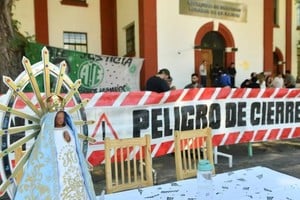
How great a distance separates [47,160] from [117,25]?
14211 mm

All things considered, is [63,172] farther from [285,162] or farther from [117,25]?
[117,25]

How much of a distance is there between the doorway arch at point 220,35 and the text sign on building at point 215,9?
42 centimetres

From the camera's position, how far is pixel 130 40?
14508mm

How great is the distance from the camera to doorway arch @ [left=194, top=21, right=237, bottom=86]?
47.0 feet

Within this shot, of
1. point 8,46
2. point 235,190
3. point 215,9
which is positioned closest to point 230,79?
point 215,9

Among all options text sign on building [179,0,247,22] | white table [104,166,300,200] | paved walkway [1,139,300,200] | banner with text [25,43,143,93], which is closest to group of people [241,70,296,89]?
text sign on building [179,0,247,22]

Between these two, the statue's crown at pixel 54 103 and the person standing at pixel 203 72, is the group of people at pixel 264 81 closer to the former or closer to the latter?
the person standing at pixel 203 72

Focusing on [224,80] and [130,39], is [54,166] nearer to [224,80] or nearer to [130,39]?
[224,80]

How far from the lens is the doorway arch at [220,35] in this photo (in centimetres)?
1433

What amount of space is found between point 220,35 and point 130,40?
3.75m

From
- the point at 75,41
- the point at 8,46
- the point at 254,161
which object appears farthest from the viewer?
the point at 75,41

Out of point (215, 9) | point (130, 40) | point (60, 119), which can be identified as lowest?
point (60, 119)

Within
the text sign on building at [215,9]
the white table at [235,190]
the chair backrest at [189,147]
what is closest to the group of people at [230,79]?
the text sign on building at [215,9]

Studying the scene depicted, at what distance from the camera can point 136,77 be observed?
12648 millimetres
